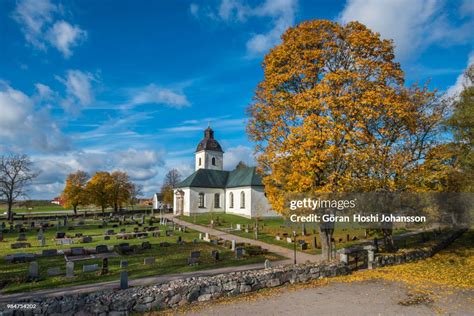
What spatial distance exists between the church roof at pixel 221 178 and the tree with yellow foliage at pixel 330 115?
3151cm

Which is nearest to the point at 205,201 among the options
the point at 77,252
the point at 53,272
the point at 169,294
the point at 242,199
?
the point at 242,199

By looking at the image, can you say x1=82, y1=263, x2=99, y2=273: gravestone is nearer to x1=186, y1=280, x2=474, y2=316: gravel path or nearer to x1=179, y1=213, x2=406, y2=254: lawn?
x1=186, y1=280, x2=474, y2=316: gravel path

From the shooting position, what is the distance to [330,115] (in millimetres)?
15430

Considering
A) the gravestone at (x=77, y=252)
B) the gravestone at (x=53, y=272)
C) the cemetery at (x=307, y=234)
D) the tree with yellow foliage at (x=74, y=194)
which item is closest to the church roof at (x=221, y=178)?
the cemetery at (x=307, y=234)

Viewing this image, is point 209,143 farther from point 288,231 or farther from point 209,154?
point 288,231

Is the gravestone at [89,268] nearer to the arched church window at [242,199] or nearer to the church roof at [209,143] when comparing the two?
the arched church window at [242,199]

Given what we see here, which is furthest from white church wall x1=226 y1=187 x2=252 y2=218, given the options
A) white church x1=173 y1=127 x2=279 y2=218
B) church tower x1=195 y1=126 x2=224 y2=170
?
church tower x1=195 y1=126 x2=224 y2=170

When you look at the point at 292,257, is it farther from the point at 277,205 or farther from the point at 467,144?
the point at 467,144

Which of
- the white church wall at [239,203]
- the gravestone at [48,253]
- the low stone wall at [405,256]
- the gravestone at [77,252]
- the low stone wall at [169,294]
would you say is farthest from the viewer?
the white church wall at [239,203]

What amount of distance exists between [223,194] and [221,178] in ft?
9.48

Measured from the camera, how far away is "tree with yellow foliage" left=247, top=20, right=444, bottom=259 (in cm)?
1482

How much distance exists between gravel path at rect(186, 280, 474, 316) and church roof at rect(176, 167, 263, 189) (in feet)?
118

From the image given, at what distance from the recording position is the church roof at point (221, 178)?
4956 cm

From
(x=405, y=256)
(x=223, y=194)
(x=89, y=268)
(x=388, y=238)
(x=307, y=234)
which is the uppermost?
(x=223, y=194)
